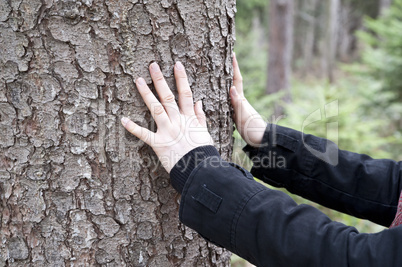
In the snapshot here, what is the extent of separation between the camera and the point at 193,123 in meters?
1.35

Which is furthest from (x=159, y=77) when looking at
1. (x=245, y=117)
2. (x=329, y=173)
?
(x=329, y=173)

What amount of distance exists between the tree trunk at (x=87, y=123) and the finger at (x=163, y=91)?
0.12ft

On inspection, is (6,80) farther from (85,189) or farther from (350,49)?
(350,49)

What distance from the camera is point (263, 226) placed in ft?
3.64

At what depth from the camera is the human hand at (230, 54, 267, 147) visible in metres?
1.68

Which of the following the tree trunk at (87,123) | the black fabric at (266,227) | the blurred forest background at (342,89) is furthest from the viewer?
the blurred forest background at (342,89)

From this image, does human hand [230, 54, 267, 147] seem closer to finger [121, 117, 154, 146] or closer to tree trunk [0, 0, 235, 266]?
tree trunk [0, 0, 235, 266]

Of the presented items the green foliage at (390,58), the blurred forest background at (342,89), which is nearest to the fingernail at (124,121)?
the blurred forest background at (342,89)

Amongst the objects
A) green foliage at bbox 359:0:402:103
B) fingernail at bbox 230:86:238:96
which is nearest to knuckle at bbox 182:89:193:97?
fingernail at bbox 230:86:238:96

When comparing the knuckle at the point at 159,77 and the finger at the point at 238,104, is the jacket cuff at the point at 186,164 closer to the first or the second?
the knuckle at the point at 159,77

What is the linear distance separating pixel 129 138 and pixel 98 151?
129mm

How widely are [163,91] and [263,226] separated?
0.62 metres

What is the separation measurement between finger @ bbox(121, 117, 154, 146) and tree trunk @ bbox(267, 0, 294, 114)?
27.8 ft

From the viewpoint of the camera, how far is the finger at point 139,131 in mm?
1291
